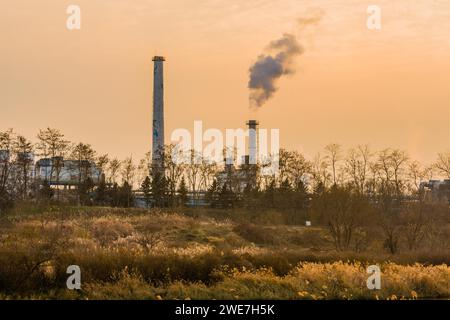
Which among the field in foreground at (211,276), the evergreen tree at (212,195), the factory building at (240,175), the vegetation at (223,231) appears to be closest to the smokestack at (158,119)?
the vegetation at (223,231)

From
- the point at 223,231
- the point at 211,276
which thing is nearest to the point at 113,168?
the point at 223,231

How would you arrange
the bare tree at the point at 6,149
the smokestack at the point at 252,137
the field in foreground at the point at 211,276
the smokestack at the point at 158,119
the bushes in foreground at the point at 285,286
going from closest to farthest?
the bushes in foreground at the point at 285,286, the field in foreground at the point at 211,276, the bare tree at the point at 6,149, the smokestack at the point at 158,119, the smokestack at the point at 252,137

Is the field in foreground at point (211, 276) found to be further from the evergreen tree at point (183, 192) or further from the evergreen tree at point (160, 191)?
the evergreen tree at point (183, 192)

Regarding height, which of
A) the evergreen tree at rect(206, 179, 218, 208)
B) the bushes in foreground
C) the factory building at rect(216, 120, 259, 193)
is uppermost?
the factory building at rect(216, 120, 259, 193)

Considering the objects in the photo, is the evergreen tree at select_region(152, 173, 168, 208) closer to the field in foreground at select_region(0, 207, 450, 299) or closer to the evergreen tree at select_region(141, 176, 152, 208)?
the evergreen tree at select_region(141, 176, 152, 208)

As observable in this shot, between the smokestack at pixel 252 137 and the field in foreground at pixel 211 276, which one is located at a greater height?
the smokestack at pixel 252 137

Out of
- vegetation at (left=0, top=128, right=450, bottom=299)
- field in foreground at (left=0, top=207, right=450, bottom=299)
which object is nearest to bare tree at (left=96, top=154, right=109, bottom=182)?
vegetation at (left=0, top=128, right=450, bottom=299)

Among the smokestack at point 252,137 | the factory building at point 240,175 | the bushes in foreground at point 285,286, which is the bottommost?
the bushes in foreground at point 285,286

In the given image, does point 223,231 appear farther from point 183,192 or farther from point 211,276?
point 211,276

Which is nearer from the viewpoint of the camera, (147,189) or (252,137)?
(147,189)

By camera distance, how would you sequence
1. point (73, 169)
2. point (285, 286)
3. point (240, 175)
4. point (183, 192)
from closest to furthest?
point (285, 286) → point (183, 192) → point (240, 175) → point (73, 169)

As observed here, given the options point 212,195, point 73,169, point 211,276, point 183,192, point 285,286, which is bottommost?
point 285,286
